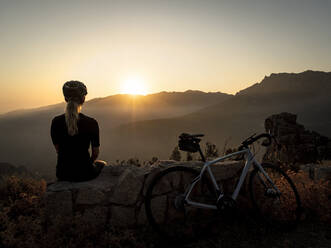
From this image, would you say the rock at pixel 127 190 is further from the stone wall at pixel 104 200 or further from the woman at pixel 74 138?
the woman at pixel 74 138

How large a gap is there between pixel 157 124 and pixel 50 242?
13206 cm

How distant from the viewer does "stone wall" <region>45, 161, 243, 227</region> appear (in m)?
3.86

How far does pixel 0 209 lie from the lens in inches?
188

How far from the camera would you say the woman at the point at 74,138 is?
3.94 metres

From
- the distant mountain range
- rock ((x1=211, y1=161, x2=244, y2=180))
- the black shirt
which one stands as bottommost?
the distant mountain range

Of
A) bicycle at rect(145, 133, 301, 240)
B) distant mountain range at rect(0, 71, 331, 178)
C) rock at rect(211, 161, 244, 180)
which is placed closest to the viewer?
bicycle at rect(145, 133, 301, 240)

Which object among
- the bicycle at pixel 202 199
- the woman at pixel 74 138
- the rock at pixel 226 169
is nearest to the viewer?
the bicycle at pixel 202 199

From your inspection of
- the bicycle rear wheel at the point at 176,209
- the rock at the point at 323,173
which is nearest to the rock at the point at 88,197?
the bicycle rear wheel at the point at 176,209

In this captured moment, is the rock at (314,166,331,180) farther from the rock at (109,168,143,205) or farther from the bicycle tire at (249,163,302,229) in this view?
the rock at (109,168,143,205)

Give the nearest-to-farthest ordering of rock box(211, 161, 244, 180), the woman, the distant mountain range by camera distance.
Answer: the woman, rock box(211, 161, 244, 180), the distant mountain range

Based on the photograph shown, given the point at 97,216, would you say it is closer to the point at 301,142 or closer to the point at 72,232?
the point at 72,232

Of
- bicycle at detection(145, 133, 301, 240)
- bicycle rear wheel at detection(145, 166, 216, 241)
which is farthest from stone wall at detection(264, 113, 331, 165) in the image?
bicycle rear wheel at detection(145, 166, 216, 241)

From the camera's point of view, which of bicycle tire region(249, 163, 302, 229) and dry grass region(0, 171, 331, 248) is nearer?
dry grass region(0, 171, 331, 248)

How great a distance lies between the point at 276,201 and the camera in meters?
4.31
